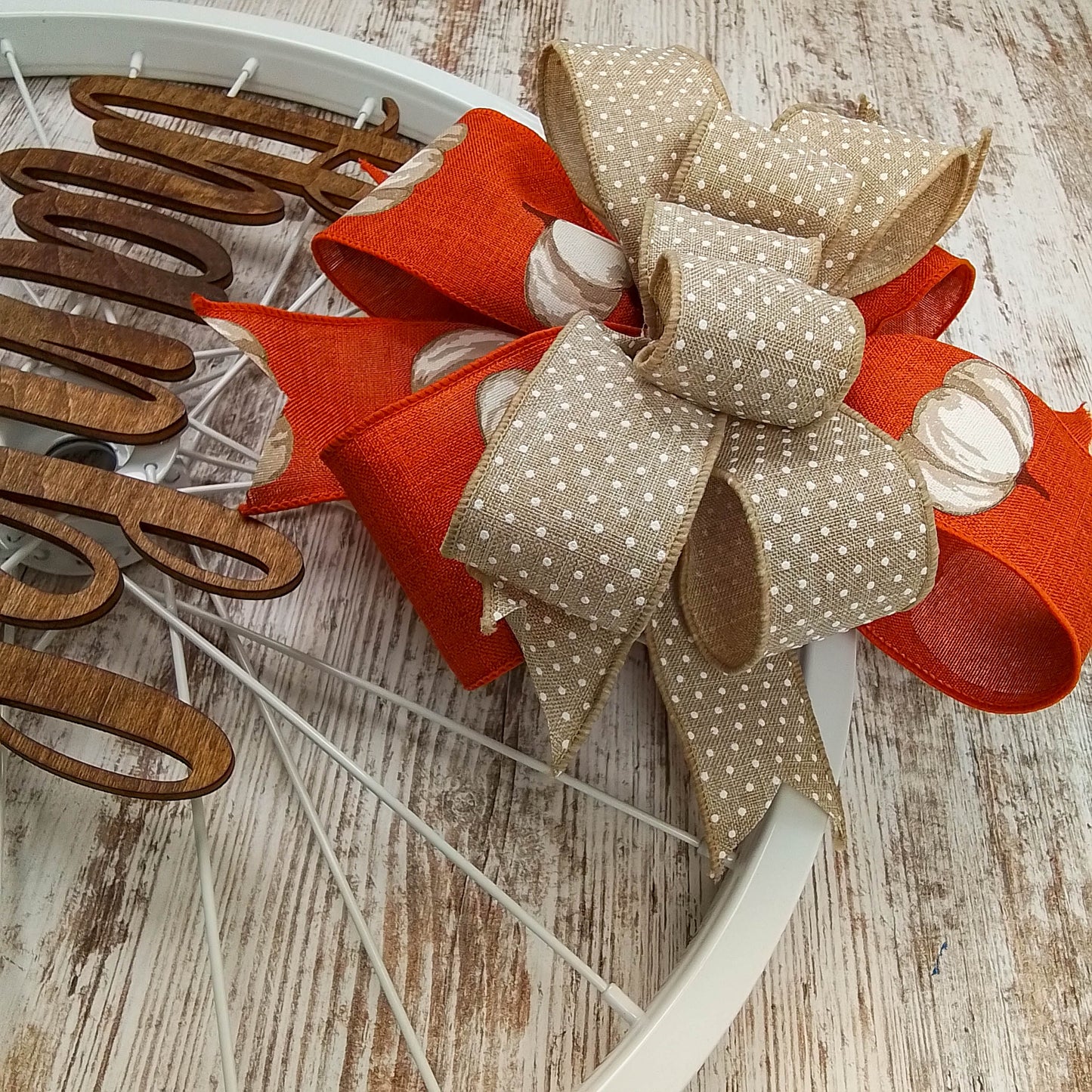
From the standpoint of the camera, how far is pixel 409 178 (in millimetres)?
413

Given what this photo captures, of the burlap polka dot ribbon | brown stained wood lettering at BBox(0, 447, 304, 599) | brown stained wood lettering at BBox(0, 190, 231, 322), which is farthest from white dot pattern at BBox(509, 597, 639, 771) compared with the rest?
brown stained wood lettering at BBox(0, 190, 231, 322)

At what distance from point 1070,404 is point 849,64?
0.37 m

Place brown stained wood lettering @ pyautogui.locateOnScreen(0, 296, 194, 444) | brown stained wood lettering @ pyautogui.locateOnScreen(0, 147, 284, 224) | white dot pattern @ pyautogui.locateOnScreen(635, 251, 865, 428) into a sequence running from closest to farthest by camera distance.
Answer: white dot pattern @ pyautogui.locateOnScreen(635, 251, 865, 428) < brown stained wood lettering @ pyautogui.locateOnScreen(0, 296, 194, 444) < brown stained wood lettering @ pyautogui.locateOnScreen(0, 147, 284, 224)

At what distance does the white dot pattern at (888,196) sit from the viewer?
36 cm

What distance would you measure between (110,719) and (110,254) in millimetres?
250

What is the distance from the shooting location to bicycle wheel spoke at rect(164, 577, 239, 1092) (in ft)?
1.12

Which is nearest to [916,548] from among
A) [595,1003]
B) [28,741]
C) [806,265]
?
[806,265]

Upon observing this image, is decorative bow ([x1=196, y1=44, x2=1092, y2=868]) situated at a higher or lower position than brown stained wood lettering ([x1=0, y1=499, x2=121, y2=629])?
higher

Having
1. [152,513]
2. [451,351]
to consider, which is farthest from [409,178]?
[152,513]

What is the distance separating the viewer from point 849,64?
2.54 ft

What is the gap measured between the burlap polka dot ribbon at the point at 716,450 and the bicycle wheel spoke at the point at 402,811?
0.20ft

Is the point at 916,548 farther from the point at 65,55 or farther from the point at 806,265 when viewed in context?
the point at 65,55

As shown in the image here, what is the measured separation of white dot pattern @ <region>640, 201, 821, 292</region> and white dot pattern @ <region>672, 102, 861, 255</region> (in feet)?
0.06

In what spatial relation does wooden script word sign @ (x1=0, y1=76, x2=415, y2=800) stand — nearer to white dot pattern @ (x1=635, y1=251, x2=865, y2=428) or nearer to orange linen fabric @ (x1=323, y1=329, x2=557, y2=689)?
orange linen fabric @ (x1=323, y1=329, x2=557, y2=689)
